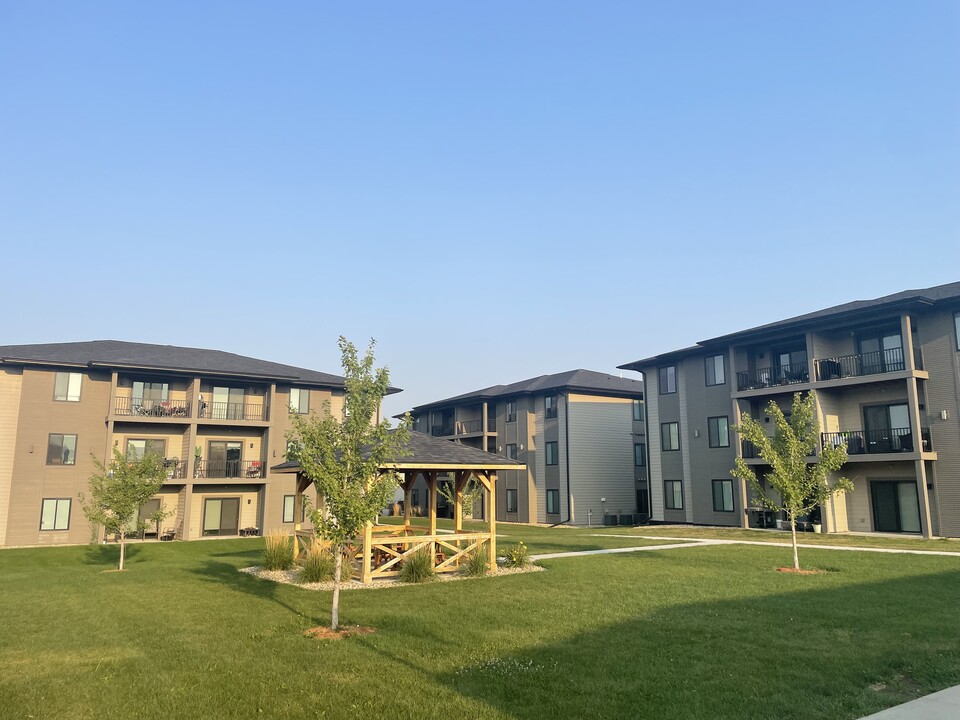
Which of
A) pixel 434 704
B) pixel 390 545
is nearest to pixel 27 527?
pixel 390 545

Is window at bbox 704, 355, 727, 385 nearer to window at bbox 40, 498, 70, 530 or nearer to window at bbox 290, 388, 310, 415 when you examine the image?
window at bbox 290, 388, 310, 415

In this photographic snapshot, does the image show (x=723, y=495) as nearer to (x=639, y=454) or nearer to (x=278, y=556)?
(x=639, y=454)

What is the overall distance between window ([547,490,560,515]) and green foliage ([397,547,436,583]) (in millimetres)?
30253

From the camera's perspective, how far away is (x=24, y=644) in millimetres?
10969

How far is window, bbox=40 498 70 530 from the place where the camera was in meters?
33.9

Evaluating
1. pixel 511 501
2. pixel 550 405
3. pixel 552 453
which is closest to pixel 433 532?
pixel 552 453

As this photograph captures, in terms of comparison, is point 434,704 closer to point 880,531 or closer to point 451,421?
point 880,531

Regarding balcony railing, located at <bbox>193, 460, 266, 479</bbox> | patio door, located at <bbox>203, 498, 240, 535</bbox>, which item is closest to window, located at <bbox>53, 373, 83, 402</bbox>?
balcony railing, located at <bbox>193, 460, 266, 479</bbox>

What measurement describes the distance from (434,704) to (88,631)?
308 inches

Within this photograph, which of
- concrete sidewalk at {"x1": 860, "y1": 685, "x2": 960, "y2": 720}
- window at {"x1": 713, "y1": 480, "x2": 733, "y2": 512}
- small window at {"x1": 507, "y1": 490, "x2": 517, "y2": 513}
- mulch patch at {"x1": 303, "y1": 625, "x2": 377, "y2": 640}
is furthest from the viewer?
small window at {"x1": 507, "y1": 490, "x2": 517, "y2": 513}

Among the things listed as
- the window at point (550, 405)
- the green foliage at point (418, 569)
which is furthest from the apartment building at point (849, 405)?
the green foliage at point (418, 569)

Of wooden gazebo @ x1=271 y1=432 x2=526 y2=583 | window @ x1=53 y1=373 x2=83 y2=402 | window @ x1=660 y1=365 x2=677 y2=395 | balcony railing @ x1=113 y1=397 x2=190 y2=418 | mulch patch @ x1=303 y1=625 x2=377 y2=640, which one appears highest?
window @ x1=660 y1=365 x2=677 y2=395

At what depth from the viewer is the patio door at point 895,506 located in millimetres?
30469

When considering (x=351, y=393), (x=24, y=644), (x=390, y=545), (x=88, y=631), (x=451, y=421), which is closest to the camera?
(x=24, y=644)
